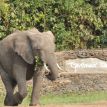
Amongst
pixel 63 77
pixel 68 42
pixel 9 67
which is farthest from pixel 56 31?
pixel 9 67

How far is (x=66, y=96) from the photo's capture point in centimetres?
2159

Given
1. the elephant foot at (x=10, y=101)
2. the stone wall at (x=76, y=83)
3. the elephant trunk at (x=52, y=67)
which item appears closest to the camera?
the elephant trunk at (x=52, y=67)

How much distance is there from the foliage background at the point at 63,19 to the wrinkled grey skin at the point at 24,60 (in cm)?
1123

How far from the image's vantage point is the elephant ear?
14.7m

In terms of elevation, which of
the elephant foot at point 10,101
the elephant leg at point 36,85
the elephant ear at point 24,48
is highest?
the elephant ear at point 24,48

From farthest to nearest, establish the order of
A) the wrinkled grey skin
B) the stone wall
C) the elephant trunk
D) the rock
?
the rock < the stone wall < the wrinkled grey skin < the elephant trunk

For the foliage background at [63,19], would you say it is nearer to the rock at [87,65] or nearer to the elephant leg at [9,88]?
the rock at [87,65]

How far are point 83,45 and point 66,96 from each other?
7.48 metres

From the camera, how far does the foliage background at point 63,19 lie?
27.2m

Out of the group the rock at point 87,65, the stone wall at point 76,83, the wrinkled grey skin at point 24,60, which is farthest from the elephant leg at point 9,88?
the rock at point 87,65

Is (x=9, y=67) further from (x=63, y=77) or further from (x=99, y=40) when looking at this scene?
(x=99, y=40)

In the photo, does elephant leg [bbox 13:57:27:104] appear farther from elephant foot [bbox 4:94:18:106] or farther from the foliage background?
the foliage background

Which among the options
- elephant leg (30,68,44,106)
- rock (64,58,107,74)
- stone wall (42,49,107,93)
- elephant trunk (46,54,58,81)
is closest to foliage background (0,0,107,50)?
rock (64,58,107,74)

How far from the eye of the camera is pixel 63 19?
28438 millimetres
